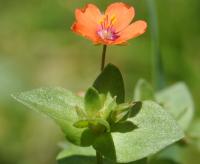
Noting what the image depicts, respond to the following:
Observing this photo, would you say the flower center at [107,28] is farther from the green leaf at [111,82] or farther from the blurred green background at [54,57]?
the blurred green background at [54,57]

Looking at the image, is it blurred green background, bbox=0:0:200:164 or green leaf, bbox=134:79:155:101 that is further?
blurred green background, bbox=0:0:200:164

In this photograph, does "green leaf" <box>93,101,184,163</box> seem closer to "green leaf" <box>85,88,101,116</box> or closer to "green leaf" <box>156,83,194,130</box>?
"green leaf" <box>85,88,101,116</box>

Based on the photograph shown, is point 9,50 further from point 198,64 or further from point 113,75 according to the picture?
point 113,75

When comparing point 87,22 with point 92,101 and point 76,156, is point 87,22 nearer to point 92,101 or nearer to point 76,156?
point 92,101

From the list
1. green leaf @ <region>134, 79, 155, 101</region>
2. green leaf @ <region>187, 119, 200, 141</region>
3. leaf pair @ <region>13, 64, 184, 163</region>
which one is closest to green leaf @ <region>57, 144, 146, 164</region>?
leaf pair @ <region>13, 64, 184, 163</region>

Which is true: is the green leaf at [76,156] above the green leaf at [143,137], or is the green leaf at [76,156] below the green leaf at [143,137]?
below

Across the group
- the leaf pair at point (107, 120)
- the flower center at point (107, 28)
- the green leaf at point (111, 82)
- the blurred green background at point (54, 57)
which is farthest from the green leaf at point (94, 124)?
the blurred green background at point (54, 57)

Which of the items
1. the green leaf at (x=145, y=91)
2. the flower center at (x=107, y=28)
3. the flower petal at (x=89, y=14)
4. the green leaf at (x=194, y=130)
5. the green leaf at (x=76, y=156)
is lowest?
the green leaf at (x=194, y=130)

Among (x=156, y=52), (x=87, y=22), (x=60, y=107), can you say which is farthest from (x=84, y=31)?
(x=156, y=52)
